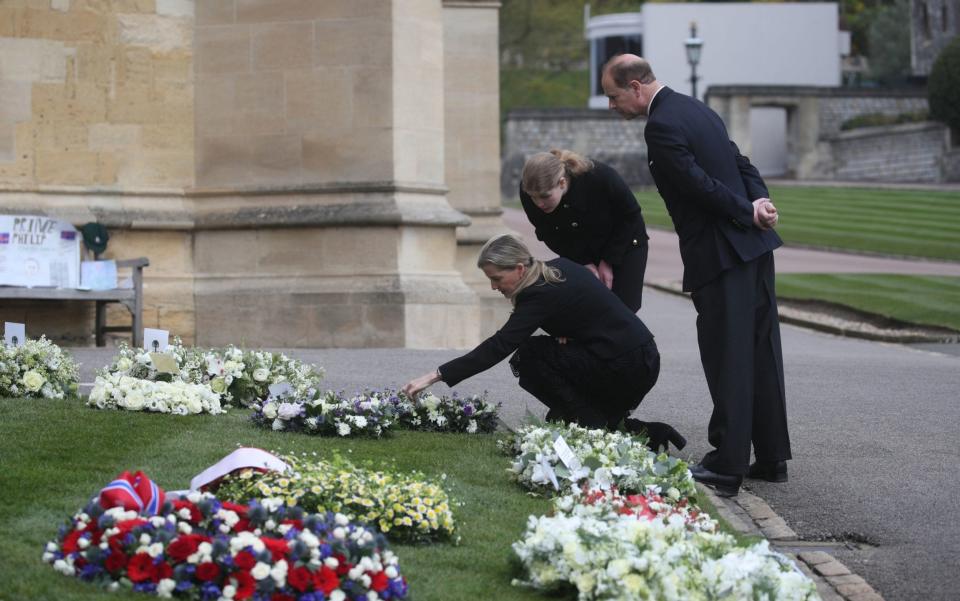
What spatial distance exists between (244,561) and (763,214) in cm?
349

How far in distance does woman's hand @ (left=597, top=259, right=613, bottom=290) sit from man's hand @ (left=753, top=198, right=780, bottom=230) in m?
1.34

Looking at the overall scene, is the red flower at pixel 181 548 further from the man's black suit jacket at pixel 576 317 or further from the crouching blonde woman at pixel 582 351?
the crouching blonde woman at pixel 582 351

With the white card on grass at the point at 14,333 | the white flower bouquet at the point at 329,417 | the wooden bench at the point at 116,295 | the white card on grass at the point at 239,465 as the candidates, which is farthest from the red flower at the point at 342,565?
the wooden bench at the point at 116,295

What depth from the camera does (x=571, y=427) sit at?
22.8ft

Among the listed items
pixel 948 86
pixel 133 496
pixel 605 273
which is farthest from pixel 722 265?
pixel 948 86

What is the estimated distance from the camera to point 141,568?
14.9 feet

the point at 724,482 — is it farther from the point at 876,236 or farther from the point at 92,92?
the point at 876,236

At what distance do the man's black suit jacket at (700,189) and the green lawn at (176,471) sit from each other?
1.28 m

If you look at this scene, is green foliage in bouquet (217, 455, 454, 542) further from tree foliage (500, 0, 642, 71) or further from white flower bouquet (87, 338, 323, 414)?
tree foliage (500, 0, 642, 71)

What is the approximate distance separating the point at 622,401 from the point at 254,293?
20.9ft

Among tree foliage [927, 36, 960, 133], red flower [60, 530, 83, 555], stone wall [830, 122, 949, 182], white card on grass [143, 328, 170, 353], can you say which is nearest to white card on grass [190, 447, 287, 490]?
red flower [60, 530, 83, 555]

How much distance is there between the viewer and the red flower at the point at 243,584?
14.5ft

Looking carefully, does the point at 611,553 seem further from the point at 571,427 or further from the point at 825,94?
the point at 825,94

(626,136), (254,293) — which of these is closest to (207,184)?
(254,293)
